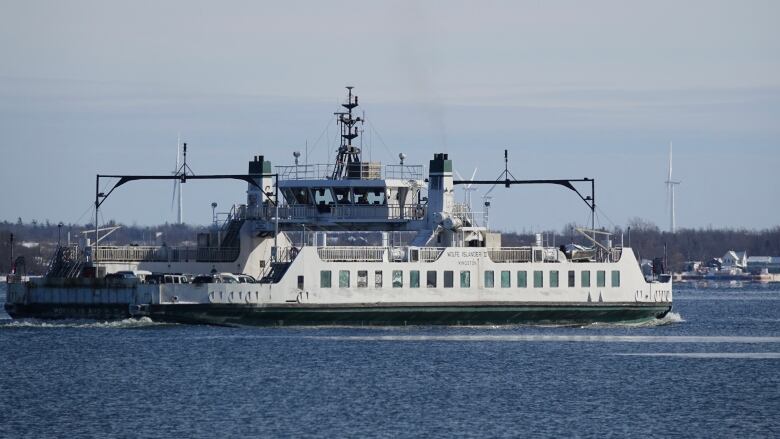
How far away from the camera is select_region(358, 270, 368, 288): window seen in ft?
213

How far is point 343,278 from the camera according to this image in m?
64.5

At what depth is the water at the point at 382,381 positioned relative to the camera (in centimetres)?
4138

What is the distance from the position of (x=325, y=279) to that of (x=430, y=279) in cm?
442

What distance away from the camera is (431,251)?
66.4 meters

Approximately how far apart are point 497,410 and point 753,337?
28.5 m

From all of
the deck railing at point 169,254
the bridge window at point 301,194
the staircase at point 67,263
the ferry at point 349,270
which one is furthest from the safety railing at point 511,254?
the staircase at point 67,263

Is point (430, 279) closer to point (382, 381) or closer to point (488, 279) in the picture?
point (488, 279)

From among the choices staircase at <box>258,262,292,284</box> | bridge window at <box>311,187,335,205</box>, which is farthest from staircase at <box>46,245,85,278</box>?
bridge window at <box>311,187,335,205</box>

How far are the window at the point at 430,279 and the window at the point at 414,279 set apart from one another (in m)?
0.38

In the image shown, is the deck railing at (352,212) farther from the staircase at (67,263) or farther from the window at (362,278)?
the staircase at (67,263)

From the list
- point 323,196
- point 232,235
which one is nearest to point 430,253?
point 323,196

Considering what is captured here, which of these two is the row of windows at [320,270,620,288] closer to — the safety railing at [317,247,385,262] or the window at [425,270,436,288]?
the window at [425,270,436,288]

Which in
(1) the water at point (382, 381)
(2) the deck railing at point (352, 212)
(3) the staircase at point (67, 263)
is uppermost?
(2) the deck railing at point (352, 212)

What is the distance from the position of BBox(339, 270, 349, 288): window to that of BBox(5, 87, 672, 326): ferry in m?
0.04
